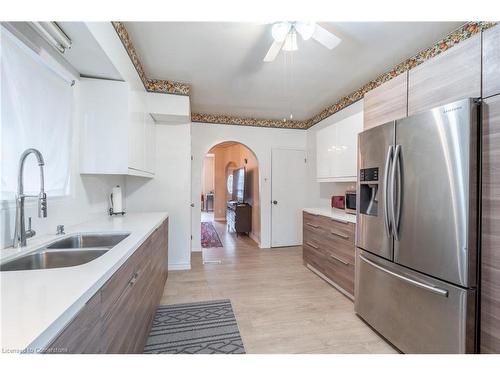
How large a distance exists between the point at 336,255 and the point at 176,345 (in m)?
1.88

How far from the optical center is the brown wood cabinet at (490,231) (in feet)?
3.95

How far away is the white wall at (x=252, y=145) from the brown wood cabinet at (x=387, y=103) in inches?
101

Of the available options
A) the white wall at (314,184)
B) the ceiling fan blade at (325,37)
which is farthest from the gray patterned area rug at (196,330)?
the white wall at (314,184)

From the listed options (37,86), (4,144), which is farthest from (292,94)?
(4,144)

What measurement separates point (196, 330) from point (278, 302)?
0.90 meters

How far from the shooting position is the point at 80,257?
1.32 m

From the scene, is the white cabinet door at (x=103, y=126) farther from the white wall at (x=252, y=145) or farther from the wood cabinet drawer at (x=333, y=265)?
the wood cabinet drawer at (x=333, y=265)

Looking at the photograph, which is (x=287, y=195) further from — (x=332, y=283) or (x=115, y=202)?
(x=115, y=202)

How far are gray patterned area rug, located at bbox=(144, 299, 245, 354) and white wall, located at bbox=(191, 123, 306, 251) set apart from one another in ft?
6.80

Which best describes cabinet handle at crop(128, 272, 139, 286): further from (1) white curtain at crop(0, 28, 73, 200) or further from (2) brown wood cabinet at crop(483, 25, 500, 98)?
(2) brown wood cabinet at crop(483, 25, 500, 98)

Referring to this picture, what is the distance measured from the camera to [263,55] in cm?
238

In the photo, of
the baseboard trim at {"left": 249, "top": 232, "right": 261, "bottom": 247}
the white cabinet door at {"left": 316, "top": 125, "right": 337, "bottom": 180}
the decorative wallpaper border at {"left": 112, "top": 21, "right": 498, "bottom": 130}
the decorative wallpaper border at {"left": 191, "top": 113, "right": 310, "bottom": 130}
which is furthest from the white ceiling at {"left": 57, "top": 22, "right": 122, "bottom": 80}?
the baseboard trim at {"left": 249, "top": 232, "right": 261, "bottom": 247}

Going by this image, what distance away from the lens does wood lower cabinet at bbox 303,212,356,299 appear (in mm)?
2426
